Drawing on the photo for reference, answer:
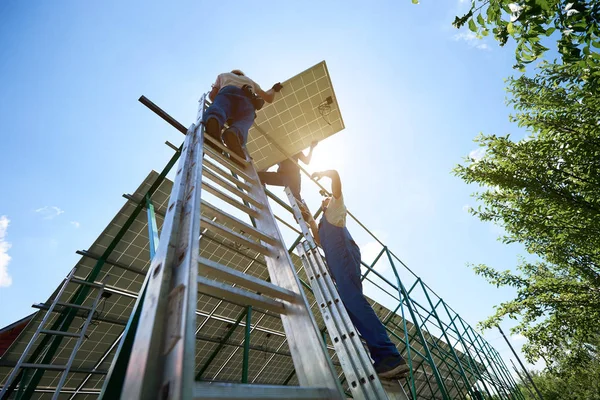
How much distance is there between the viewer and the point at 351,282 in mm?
2650

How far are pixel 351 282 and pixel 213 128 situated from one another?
2172 mm

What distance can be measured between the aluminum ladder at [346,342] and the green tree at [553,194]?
18.6 feet

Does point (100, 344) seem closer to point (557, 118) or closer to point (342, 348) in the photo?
point (342, 348)

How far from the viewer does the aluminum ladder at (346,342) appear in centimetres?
168

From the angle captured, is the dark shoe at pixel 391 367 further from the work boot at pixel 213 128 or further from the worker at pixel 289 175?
the work boot at pixel 213 128

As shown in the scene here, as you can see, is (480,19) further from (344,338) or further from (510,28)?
(344,338)

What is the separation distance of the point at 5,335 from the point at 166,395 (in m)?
13.9

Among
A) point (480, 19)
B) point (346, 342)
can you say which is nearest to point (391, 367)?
point (346, 342)

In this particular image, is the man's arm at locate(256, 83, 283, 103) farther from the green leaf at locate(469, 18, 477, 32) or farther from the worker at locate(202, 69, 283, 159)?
the green leaf at locate(469, 18, 477, 32)

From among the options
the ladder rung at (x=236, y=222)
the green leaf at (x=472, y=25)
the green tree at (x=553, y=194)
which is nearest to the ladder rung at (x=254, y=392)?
the ladder rung at (x=236, y=222)

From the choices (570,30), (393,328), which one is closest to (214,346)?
(393,328)

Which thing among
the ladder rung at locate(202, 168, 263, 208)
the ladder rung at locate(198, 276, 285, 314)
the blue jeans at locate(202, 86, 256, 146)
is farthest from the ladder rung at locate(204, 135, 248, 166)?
the ladder rung at locate(198, 276, 285, 314)

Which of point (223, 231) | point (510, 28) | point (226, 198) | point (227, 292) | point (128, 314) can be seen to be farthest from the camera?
point (128, 314)

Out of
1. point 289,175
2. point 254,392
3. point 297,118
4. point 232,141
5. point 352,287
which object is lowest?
point 254,392
